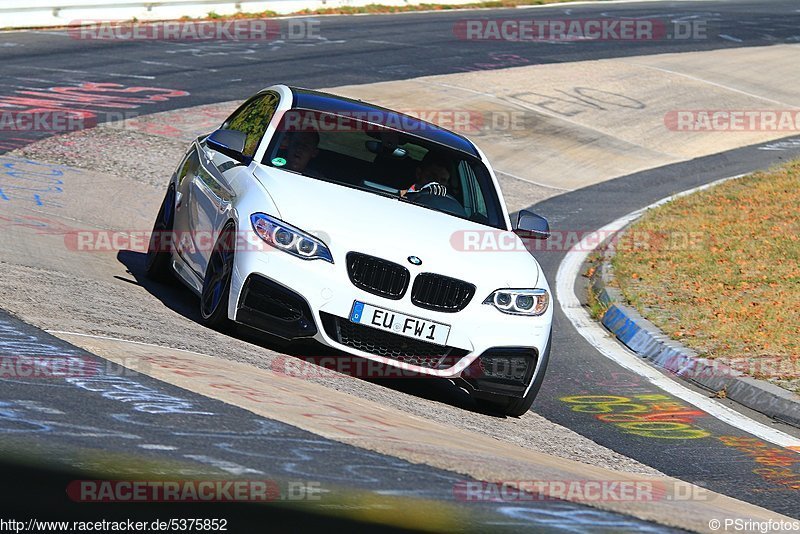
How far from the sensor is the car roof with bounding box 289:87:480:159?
9117mm

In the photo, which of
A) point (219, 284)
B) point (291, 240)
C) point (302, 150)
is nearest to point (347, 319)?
point (291, 240)

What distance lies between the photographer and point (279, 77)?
21844 millimetres

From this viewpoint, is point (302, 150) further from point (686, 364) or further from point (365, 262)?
point (686, 364)

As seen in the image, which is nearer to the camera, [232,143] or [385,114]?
[232,143]

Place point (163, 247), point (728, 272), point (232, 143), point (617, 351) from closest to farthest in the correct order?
1. point (232, 143)
2. point (163, 247)
3. point (617, 351)
4. point (728, 272)

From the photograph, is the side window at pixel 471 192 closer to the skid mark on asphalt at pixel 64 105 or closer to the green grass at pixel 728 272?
the green grass at pixel 728 272

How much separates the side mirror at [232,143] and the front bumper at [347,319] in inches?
50.2

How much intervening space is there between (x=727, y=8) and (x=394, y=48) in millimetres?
15246

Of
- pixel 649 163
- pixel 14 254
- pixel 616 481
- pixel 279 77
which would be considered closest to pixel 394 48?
pixel 279 77

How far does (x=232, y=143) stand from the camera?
8.59m

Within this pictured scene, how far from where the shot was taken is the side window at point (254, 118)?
883 cm

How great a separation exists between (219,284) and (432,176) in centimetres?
188

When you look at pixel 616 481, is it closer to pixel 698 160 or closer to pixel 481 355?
pixel 481 355

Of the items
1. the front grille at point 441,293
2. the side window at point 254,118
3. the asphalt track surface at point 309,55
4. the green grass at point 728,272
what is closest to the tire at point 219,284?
the side window at point 254,118
